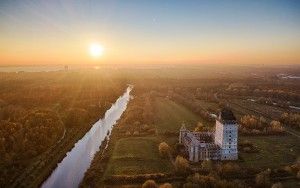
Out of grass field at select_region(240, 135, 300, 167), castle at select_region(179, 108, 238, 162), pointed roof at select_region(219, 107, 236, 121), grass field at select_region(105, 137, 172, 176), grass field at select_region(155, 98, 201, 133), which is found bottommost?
grass field at select_region(240, 135, 300, 167)

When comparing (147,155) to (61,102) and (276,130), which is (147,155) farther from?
(61,102)

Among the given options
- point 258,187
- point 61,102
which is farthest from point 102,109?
point 258,187

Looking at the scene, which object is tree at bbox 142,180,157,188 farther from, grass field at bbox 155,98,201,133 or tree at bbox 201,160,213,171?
grass field at bbox 155,98,201,133

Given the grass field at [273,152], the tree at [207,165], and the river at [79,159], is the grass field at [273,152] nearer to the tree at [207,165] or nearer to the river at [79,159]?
the tree at [207,165]

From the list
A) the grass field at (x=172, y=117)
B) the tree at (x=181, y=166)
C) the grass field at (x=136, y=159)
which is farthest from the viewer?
the grass field at (x=172, y=117)

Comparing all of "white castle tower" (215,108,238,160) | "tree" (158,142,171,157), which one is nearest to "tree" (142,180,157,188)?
"tree" (158,142,171,157)

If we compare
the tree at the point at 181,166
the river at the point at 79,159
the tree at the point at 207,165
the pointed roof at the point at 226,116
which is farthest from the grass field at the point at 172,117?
the tree at the point at 181,166

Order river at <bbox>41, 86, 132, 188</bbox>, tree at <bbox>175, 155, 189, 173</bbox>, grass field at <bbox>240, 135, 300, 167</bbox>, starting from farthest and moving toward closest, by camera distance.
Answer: grass field at <bbox>240, 135, 300, 167</bbox>, river at <bbox>41, 86, 132, 188</bbox>, tree at <bbox>175, 155, 189, 173</bbox>

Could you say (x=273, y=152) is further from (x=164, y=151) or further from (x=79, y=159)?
(x=79, y=159)
